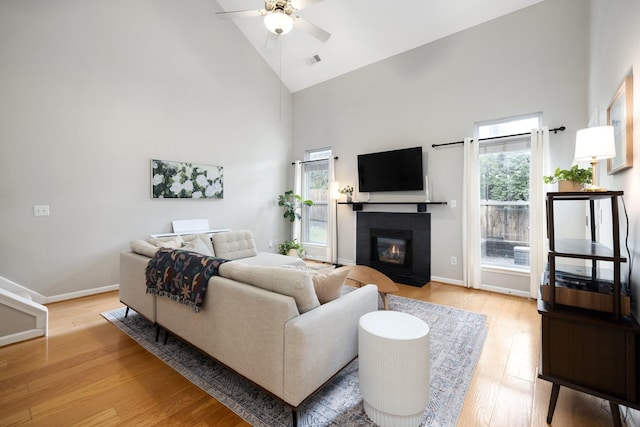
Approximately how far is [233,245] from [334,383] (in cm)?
272

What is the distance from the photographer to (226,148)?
17.2ft

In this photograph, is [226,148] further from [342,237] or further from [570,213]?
[570,213]

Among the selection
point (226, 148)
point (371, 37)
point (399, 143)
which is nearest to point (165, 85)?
point (226, 148)

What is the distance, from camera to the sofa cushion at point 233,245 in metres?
3.97

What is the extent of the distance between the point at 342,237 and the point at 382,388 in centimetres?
414

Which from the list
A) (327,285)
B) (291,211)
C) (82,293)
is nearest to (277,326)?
(327,285)

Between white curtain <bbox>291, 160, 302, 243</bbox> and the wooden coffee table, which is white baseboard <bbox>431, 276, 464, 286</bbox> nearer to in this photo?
the wooden coffee table

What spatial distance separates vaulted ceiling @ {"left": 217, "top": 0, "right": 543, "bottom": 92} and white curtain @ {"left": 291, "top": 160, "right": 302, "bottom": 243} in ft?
5.96

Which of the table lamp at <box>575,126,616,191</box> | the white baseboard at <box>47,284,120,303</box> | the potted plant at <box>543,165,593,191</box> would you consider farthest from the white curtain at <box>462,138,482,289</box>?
the white baseboard at <box>47,284,120,303</box>

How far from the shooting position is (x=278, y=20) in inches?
108

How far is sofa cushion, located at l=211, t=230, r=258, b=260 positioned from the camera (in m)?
3.97

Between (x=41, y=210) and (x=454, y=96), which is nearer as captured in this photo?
(x=41, y=210)

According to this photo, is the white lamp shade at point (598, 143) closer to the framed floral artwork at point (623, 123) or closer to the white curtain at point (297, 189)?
the framed floral artwork at point (623, 123)

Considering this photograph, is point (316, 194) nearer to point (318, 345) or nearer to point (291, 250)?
point (291, 250)
